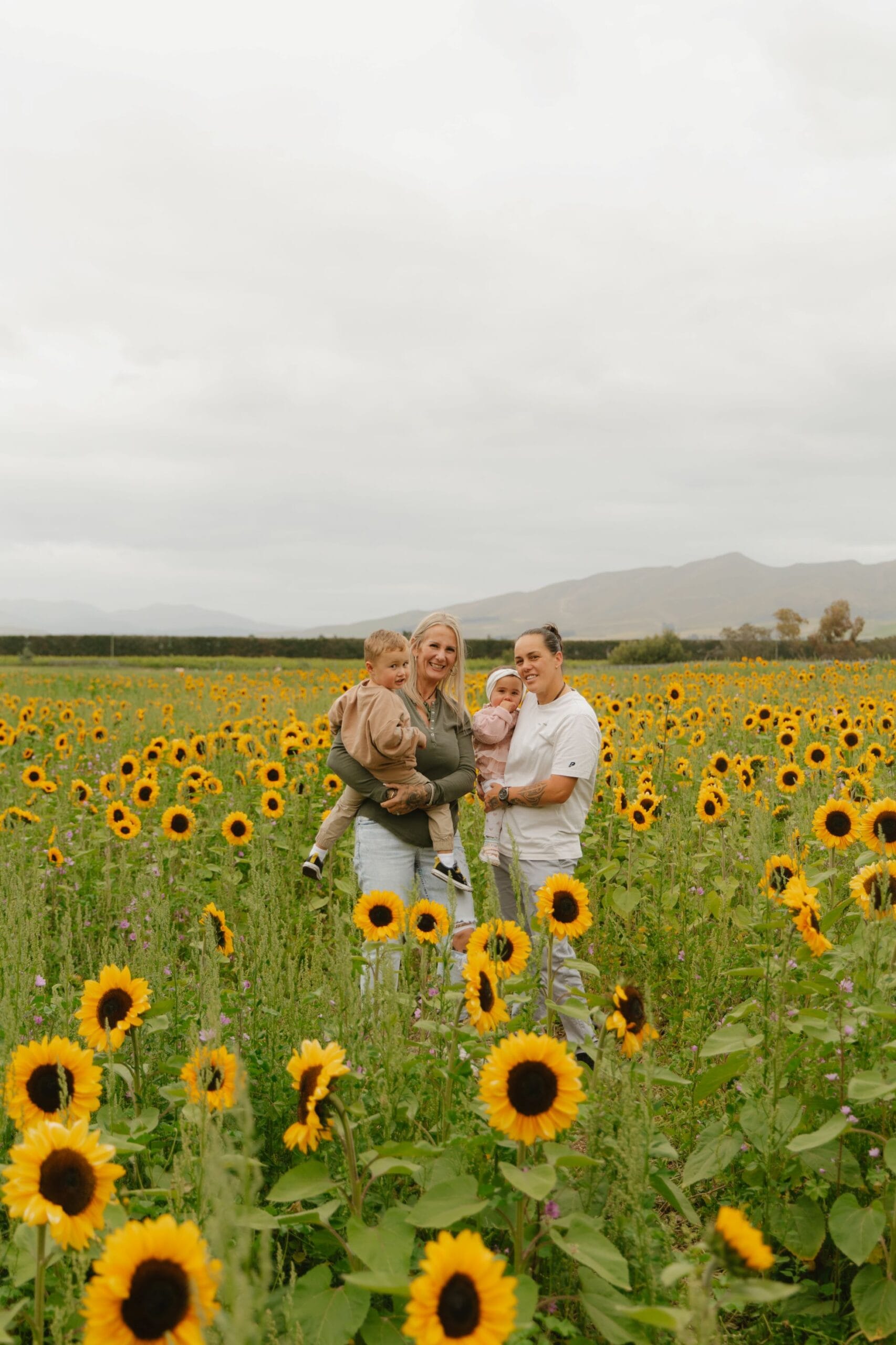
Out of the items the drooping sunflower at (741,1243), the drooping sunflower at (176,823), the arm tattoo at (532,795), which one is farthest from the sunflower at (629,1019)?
the drooping sunflower at (176,823)

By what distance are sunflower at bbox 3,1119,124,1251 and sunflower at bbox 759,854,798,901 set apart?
215cm

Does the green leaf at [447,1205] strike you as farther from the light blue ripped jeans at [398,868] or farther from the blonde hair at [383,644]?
the blonde hair at [383,644]

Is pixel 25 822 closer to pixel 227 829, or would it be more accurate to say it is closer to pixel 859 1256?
pixel 227 829

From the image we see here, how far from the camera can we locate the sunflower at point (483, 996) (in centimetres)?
258

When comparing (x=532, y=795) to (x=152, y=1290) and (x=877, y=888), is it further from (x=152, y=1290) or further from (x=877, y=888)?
(x=152, y=1290)

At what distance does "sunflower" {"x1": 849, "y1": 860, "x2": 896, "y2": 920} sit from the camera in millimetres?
2979

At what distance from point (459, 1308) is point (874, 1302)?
A: 4.91 ft

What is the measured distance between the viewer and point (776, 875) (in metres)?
3.24

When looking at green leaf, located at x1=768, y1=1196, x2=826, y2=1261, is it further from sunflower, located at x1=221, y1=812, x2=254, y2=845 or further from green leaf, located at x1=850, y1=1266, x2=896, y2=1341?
sunflower, located at x1=221, y1=812, x2=254, y2=845

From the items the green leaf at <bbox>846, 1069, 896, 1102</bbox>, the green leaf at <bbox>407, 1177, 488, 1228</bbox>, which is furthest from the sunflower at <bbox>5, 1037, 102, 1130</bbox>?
the green leaf at <bbox>846, 1069, 896, 1102</bbox>

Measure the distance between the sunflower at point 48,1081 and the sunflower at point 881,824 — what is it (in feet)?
9.64

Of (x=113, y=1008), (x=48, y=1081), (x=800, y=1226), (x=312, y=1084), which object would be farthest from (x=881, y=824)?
(x=48, y=1081)

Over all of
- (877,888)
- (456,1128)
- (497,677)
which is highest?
(497,677)

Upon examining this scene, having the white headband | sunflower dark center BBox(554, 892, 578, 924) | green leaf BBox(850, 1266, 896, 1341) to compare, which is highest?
the white headband
